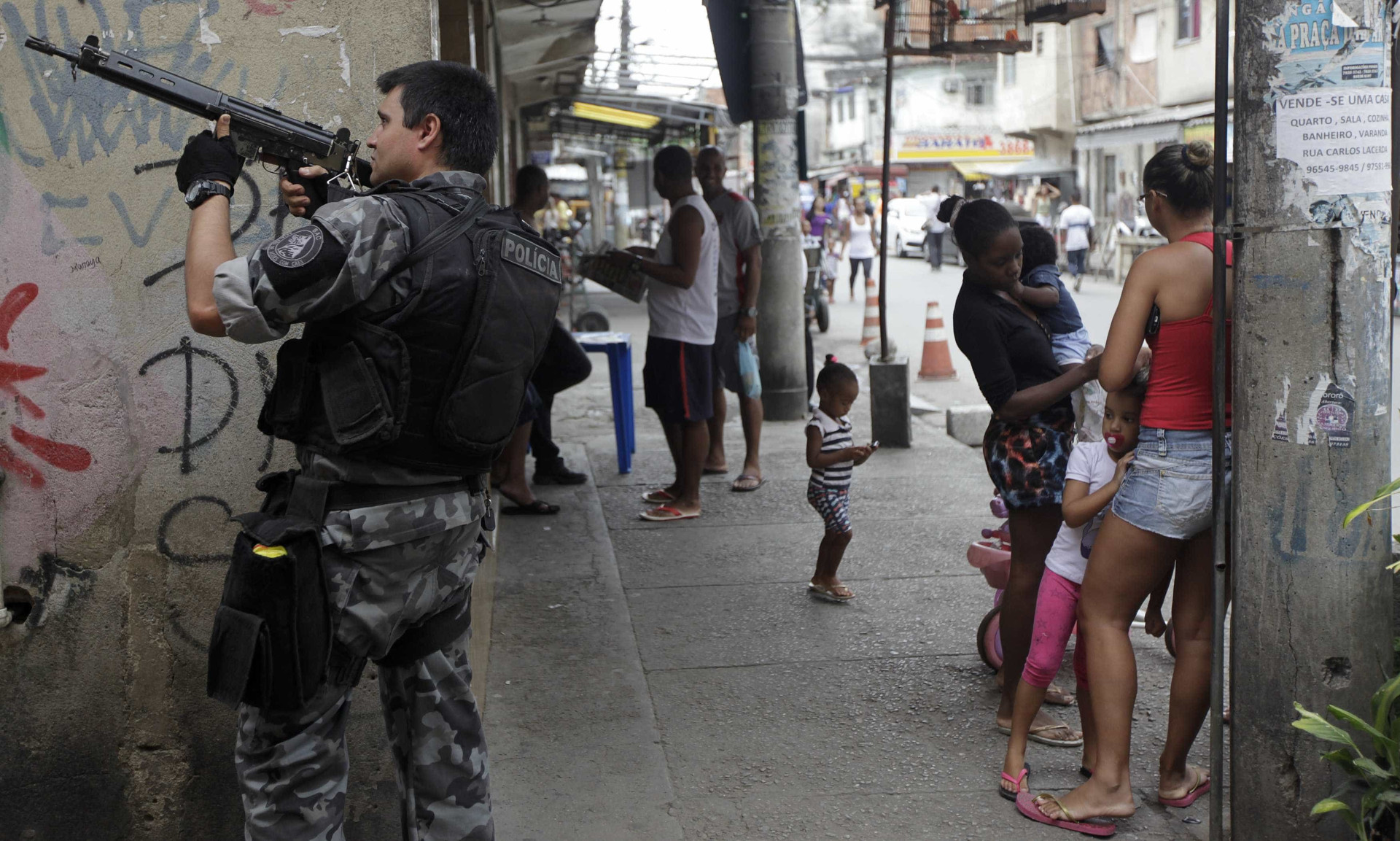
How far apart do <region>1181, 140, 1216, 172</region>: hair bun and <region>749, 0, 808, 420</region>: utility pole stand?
584 centimetres

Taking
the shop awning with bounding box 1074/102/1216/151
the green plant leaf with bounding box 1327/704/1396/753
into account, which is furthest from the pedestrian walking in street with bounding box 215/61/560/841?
the shop awning with bounding box 1074/102/1216/151

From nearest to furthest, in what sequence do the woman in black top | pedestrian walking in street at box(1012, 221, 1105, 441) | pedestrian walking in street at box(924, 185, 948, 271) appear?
1. the woman in black top
2. pedestrian walking in street at box(1012, 221, 1105, 441)
3. pedestrian walking in street at box(924, 185, 948, 271)

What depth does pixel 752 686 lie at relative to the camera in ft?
13.8

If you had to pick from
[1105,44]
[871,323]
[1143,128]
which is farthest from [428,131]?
[1105,44]

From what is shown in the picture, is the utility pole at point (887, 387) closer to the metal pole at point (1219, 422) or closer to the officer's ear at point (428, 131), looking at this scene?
the metal pole at point (1219, 422)

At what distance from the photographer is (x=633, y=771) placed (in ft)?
11.7

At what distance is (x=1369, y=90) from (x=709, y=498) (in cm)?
456

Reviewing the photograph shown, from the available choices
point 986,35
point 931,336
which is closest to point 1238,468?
point 986,35

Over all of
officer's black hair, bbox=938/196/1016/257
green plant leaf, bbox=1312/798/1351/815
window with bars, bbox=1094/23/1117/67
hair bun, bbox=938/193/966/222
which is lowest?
green plant leaf, bbox=1312/798/1351/815

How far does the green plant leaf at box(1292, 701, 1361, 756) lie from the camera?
8.73ft

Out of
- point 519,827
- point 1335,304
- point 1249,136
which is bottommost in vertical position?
point 519,827

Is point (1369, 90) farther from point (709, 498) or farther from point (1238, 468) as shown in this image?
point (709, 498)

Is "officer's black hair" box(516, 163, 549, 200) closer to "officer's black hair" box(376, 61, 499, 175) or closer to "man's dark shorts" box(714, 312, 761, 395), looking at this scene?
"man's dark shorts" box(714, 312, 761, 395)

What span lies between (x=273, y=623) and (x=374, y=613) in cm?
21
